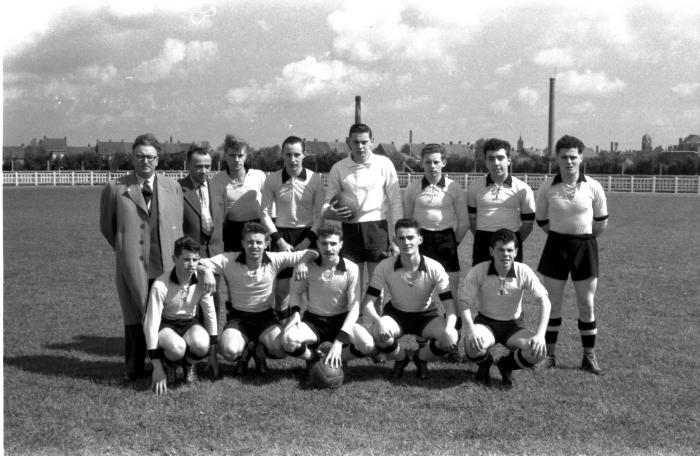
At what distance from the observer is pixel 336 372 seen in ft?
16.4

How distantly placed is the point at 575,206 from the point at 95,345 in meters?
4.47

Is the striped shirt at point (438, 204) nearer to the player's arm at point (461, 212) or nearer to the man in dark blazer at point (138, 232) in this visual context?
the player's arm at point (461, 212)

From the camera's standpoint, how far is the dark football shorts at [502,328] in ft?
17.0

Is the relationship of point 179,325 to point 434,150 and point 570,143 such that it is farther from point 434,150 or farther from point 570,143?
point 570,143

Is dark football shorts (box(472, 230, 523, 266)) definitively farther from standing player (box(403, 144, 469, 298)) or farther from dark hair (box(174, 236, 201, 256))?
dark hair (box(174, 236, 201, 256))

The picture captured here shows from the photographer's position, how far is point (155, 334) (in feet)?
16.4

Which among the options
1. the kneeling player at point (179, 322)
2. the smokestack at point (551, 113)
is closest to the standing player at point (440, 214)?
the kneeling player at point (179, 322)

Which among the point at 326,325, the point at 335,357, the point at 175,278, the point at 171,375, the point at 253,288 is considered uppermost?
the point at 175,278

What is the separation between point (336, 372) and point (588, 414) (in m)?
1.74

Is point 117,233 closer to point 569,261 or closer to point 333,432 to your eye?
point 333,432

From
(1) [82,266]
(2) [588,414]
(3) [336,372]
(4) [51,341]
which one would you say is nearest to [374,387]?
(3) [336,372]

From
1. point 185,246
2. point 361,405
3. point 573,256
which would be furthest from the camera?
point 573,256

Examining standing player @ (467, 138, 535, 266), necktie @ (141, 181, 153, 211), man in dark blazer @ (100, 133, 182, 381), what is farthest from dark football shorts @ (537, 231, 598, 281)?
necktie @ (141, 181, 153, 211)

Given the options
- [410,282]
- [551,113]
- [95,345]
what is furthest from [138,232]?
[551,113]
